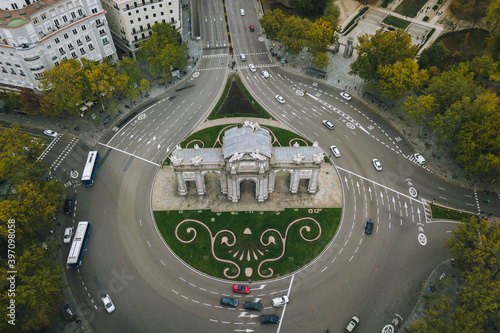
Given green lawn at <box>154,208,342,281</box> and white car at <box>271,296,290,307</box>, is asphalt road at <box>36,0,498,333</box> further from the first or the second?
green lawn at <box>154,208,342,281</box>

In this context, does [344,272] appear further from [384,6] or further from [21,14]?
[384,6]

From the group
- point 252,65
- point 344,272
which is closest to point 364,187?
point 344,272

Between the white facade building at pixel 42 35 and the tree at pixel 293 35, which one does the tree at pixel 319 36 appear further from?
the white facade building at pixel 42 35

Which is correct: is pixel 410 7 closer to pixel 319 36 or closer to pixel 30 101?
pixel 319 36

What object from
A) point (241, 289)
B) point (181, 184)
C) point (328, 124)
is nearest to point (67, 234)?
point (181, 184)

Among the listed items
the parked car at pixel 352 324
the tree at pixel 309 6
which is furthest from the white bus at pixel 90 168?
the tree at pixel 309 6

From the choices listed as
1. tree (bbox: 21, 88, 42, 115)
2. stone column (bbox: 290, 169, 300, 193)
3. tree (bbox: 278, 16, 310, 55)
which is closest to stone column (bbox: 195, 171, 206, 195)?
stone column (bbox: 290, 169, 300, 193)
